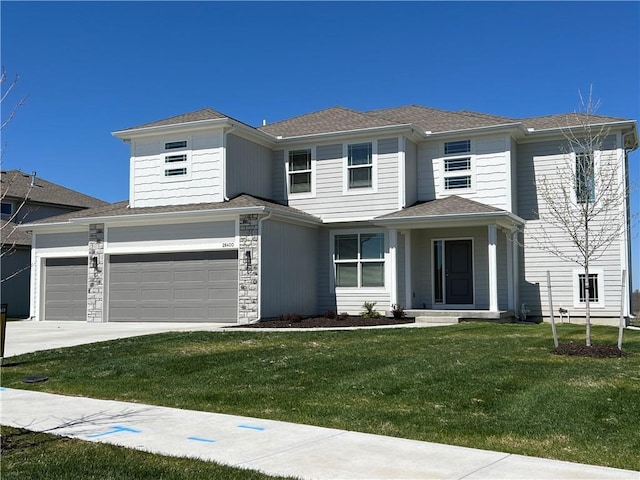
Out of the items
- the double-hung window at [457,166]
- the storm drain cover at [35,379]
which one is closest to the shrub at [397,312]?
the double-hung window at [457,166]

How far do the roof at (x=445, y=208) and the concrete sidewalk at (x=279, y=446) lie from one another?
1225 centimetres

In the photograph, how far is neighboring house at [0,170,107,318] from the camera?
2662cm

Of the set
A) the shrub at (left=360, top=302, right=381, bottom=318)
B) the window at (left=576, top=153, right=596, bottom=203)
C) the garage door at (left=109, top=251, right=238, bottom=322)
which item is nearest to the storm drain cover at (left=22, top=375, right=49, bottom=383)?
the garage door at (left=109, top=251, right=238, bottom=322)

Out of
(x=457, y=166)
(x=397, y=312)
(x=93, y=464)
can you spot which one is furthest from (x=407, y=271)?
(x=93, y=464)

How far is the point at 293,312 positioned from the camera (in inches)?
765

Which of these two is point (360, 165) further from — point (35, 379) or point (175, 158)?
point (35, 379)

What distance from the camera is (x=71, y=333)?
1605 centimetres

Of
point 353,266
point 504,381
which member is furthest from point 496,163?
point 504,381

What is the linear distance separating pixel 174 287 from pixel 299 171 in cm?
551

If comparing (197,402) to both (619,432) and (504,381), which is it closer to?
(504,381)

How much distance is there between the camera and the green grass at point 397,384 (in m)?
6.23

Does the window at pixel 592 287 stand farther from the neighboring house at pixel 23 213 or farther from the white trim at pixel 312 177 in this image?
the neighboring house at pixel 23 213

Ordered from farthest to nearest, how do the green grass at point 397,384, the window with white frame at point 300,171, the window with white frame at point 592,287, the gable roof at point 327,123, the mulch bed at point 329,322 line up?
1. the window with white frame at point 300,171
2. the gable roof at point 327,123
3. the window with white frame at point 592,287
4. the mulch bed at point 329,322
5. the green grass at point 397,384

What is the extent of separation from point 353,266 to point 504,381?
12123 millimetres
